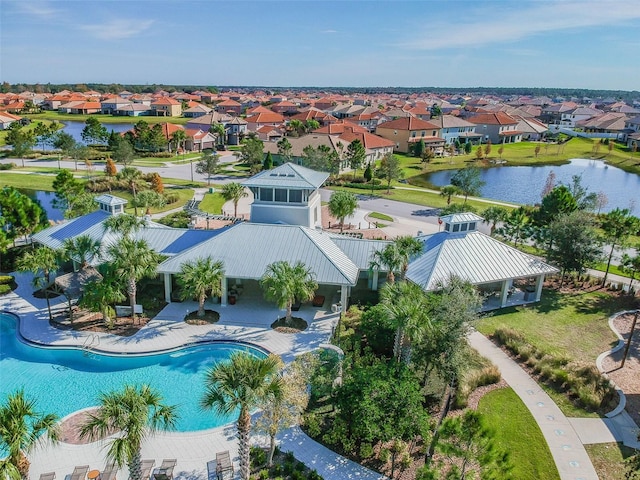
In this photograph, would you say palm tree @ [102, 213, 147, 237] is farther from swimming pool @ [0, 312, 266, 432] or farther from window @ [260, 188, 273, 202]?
window @ [260, 188, 273, 202]

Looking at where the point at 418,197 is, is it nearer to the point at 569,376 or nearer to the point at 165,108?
the point at 569,376

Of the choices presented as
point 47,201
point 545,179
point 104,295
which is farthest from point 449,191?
point 47,201

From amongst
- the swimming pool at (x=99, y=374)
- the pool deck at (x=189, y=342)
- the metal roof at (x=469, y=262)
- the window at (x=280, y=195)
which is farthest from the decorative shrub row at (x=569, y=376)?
the window at (x=280, y=195)

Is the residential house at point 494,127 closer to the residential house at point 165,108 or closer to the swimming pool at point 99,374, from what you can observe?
the residential house at point 165,108

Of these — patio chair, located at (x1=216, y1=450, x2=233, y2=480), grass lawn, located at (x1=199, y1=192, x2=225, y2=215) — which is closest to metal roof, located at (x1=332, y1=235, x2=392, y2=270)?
patio chair, located at (x1=216, y1=450, x2=233, y2=480)

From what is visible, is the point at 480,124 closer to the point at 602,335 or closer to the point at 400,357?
the point at 602,335

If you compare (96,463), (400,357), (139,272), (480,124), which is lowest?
(96,463)

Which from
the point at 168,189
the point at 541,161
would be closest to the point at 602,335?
the point at 168,189
